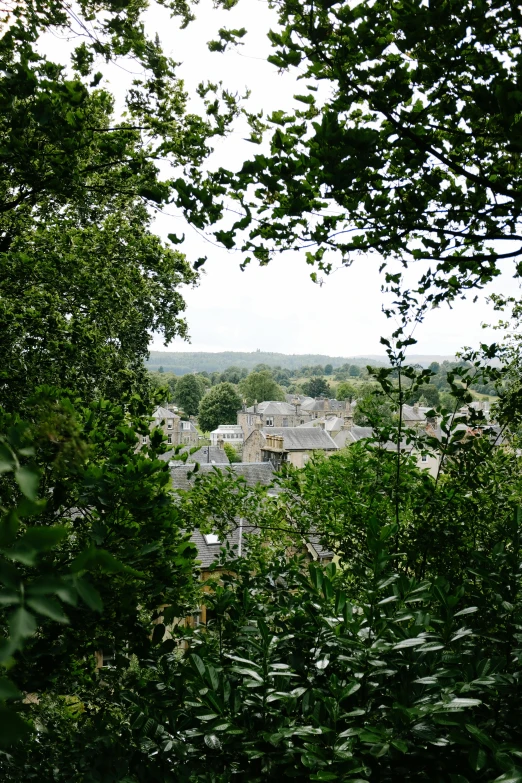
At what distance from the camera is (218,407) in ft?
248

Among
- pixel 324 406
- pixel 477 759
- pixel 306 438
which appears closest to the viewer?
pixel 477 759

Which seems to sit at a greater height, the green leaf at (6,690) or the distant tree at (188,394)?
the green leaf at (6,690)

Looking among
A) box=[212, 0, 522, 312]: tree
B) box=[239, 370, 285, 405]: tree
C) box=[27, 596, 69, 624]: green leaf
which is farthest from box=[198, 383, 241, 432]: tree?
box=[27, 596, 69, 624]: green leaf

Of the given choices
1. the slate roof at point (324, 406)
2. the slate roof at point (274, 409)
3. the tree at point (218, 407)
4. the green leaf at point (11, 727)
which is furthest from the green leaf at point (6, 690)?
the slate roof at point (324, 406)

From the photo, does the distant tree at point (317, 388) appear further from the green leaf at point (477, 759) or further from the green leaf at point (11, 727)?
the green leaf at point (11, 727)

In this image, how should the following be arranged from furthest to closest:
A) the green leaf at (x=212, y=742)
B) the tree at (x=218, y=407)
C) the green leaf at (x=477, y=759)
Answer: the tree at (x=218, y=407) → the green leaf at (x=212, y=742) → the green leaf at (x=477, y=759)

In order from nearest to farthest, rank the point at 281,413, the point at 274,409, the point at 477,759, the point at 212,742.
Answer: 1. the point at 477,759
2. the point at 212,742
3. the point at 281,413
4. the point at 274,409

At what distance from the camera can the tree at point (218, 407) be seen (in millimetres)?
75688

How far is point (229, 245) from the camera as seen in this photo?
303cm

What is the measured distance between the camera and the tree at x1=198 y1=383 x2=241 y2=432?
2980 inches

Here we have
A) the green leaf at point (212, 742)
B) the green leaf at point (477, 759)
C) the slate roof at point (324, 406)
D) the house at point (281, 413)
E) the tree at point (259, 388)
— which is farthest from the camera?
the tree at point (259, 388)

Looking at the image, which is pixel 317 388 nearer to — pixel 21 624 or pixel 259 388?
pixel 259 388

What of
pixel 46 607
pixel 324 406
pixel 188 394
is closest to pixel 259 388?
pixel 324 406

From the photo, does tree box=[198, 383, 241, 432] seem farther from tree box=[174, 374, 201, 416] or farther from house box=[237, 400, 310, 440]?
tree box=[174, 374, 201, 416]
